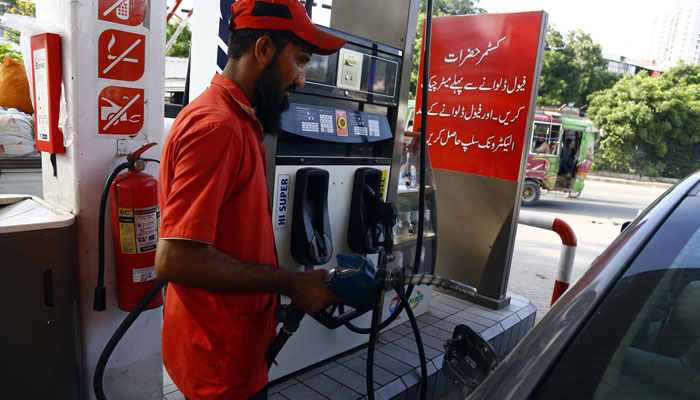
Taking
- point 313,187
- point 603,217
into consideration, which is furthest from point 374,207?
point 603,217

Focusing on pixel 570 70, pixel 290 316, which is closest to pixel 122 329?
pixel 290 316

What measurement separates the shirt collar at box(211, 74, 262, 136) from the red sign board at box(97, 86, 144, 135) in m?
0.81

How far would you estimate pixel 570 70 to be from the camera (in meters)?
24.4

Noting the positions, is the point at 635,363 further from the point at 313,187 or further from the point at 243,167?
the point at 313,187

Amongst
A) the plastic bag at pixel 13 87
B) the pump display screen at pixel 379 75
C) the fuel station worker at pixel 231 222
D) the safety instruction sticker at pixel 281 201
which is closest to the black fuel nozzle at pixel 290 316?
the fuel station worker at pixel 231 222

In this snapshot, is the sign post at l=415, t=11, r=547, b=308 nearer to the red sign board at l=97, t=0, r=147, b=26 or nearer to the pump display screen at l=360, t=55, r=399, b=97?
the pump display screen at l=360, t=55, r=399, b=97

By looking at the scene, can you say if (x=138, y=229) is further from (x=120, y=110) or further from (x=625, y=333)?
(x=625, y=333)

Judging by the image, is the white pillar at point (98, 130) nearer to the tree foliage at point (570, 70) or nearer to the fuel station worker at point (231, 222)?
the fuel station worker at point (231, 222)

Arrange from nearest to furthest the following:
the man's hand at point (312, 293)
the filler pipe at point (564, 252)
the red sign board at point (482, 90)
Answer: the man's hand at point (312, 293)
the filler pipe at point (564, 252)
the red sign board at point (482, 90)

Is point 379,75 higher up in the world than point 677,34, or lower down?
lower down

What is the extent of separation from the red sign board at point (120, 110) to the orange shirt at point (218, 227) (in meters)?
0.83

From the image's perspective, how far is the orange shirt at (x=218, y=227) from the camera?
1.22m

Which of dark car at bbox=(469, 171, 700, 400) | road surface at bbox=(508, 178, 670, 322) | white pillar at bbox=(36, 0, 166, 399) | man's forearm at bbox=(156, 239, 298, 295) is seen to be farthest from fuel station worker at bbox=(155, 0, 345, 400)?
road surface at bbox=(508, 178, 670, 322)

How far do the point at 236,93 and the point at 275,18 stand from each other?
9.8 inches
